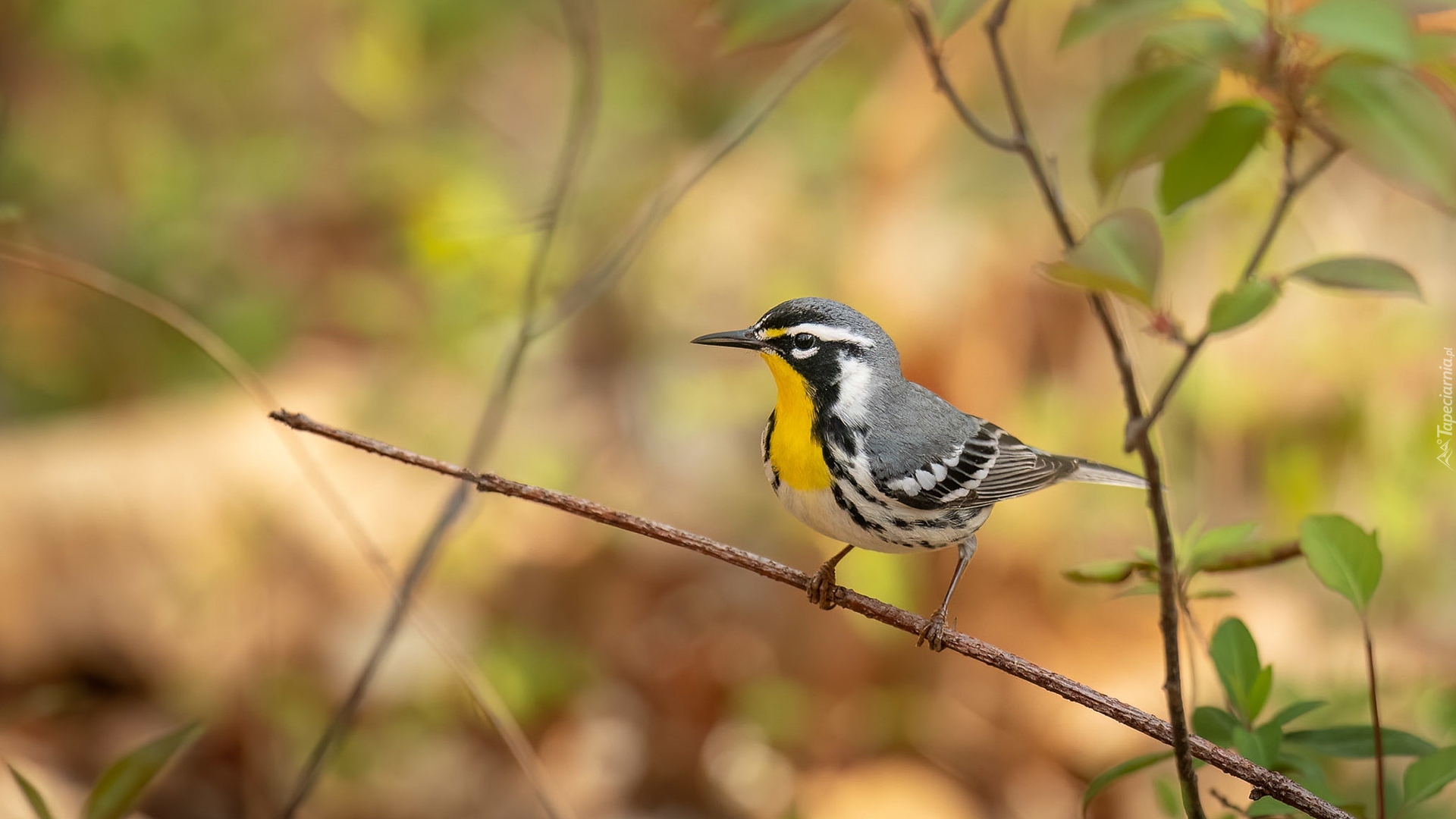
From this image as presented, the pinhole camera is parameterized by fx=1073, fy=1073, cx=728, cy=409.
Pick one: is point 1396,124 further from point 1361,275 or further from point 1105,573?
point 1105,573

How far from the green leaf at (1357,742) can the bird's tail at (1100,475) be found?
1.79 ft

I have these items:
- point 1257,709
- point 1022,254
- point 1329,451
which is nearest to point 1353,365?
point 1329,451

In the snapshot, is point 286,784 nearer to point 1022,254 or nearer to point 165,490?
point 165,490

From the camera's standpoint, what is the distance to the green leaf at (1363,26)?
1.89 feet

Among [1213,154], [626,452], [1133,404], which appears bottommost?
[1133,404]

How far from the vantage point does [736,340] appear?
1122 mm

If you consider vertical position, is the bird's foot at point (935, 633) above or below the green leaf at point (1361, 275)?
below

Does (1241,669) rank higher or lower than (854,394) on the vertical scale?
lower

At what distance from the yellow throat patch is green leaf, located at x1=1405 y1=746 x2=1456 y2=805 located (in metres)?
0.68

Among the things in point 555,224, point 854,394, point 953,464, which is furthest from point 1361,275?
point 555,224

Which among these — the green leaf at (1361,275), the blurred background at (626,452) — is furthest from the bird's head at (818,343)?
the blurred background at (626,452)

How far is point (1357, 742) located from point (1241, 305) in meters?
0.69

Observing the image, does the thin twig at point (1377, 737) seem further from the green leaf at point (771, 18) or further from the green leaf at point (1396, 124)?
the green leaf at point (771, 18)

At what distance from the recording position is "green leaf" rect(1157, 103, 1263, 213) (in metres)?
0.82
